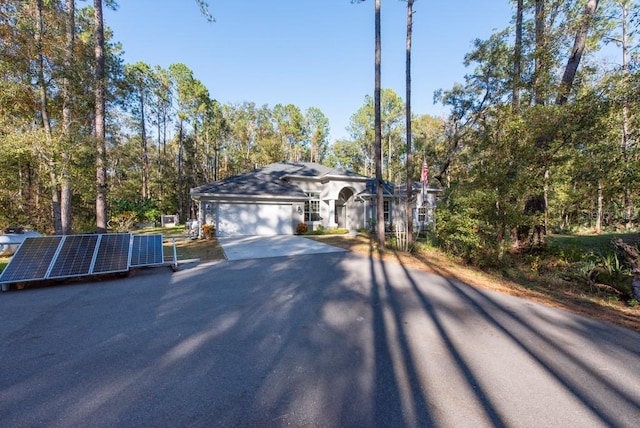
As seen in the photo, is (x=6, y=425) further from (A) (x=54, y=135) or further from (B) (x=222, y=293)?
(A) (x=54, y=135)

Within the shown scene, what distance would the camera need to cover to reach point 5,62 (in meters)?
7.88

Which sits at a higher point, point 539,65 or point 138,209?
point 539,65

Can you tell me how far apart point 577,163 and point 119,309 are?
424 inches

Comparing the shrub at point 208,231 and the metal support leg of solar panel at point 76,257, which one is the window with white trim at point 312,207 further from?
the metal support leg of solar panel at point 76,257

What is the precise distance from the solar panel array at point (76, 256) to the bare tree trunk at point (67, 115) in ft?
8.80

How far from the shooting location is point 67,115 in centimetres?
905

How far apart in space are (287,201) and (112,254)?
10.1 metres

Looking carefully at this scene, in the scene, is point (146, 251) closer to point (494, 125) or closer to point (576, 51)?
point (494, 125)

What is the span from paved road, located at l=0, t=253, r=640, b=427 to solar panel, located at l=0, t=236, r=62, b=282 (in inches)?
18.8

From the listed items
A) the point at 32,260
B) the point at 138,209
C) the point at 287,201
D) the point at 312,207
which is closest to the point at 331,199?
the point at 312,207

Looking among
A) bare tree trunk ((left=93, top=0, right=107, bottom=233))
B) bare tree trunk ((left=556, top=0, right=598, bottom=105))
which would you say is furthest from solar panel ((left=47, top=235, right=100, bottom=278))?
bare tree trunk ((left=556, top=0, right=598, bottom=105))

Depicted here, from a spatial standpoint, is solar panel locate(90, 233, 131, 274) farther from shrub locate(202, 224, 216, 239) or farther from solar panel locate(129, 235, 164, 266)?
shrub locate(202, 224, 216, 239)

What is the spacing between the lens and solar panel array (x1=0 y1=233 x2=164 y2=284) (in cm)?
544

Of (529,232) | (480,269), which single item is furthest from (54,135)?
(529,232)
